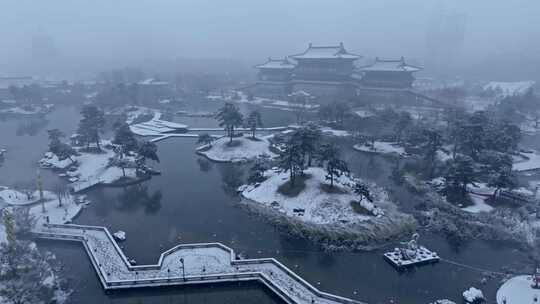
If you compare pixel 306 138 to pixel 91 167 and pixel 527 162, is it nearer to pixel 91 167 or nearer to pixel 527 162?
pixel 91 167

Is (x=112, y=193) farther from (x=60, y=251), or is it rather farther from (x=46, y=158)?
(x=46, y=158)

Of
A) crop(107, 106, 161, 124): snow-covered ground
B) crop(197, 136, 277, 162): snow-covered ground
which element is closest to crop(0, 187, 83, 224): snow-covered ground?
crop(197, 136, 277, 162): snow-covered ground

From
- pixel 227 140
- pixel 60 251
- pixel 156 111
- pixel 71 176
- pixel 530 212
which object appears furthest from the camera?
pixel 156 111

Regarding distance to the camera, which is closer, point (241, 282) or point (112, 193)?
point (241, 282)

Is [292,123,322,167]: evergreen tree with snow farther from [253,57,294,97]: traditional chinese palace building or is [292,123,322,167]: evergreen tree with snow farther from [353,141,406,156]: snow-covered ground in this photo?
[253,57,294,97]: traditional chinese palace building

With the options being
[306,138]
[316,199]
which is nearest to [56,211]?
[316,199]

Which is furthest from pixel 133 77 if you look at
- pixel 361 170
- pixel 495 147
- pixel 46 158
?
pixel 495 147
